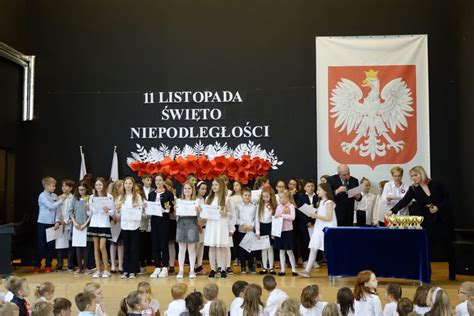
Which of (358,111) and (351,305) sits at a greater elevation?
(358,111)

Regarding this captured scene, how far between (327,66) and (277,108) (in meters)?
1.15

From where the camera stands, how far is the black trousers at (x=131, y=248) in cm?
750

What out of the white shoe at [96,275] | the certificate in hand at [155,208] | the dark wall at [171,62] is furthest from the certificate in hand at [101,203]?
the dark wall at [171,62]

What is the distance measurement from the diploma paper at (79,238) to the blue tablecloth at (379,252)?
3.37 metres

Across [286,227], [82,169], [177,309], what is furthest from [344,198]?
[82,169]

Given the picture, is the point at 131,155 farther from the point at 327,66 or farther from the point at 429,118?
the point at 429,118

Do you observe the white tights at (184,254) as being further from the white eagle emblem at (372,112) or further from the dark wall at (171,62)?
the white eagle emblem at (372,112)

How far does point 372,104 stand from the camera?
970 cm

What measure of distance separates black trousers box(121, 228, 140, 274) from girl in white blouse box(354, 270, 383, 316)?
353 cm

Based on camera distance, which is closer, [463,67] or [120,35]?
[463,67]

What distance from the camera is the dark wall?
32.4 ft

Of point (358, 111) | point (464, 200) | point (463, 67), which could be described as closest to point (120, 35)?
point (358, 111)

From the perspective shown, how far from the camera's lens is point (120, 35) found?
1014 centimetres

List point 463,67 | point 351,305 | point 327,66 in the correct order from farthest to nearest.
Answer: point 327,66 < point 463,67 < point 351,305
